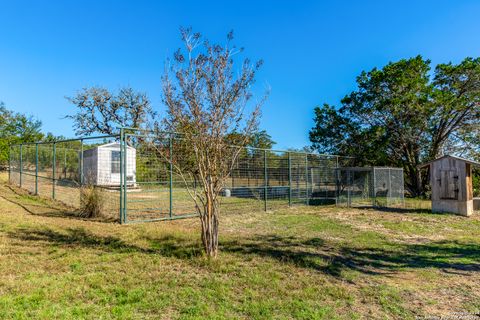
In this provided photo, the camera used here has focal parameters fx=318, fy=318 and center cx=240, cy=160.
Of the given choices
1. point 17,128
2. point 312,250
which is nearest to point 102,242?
point 312,250

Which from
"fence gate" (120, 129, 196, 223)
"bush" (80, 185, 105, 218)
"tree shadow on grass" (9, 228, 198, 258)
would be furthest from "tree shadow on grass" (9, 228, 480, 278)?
"bush" (80, 185, 105, 218)

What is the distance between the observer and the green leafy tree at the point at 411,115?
53.4 ft

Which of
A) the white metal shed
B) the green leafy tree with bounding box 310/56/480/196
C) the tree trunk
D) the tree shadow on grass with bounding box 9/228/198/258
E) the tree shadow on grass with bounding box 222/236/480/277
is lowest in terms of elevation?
the tree shadow on grass with bounding box 222/236/480/277

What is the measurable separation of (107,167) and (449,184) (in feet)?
41.1

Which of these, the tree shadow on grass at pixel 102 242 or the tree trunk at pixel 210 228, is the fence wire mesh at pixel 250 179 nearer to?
the tree shadow on grass at pixel 102 242

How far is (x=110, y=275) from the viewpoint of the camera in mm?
3982

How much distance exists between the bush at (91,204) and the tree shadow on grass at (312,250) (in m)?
1.70

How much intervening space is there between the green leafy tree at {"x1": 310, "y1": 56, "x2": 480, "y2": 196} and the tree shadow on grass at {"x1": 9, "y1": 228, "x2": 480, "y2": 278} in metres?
12.1

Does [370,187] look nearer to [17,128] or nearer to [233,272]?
[233,272]

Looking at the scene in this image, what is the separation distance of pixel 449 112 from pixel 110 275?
17993 mm

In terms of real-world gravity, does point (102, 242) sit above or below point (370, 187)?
below

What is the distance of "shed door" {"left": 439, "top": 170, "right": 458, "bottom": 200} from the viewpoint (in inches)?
435

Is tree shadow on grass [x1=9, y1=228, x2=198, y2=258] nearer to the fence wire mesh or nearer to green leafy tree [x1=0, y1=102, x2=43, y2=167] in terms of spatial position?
the fence wire mesh

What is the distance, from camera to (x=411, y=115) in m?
16.8
